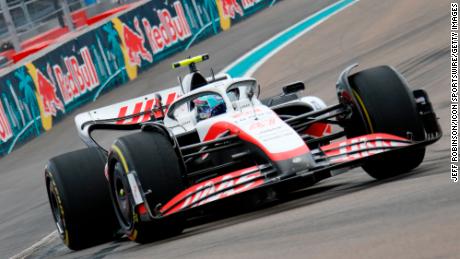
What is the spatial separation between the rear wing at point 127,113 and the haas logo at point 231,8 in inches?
612

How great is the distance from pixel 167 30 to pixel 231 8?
106 inches

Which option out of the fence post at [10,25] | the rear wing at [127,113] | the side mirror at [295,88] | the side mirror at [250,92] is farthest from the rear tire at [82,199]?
the fence post at [10,25]

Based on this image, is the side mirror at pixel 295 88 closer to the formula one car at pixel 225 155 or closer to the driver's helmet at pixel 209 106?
the formula one car at pixel 225 155

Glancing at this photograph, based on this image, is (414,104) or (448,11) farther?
(448,11)

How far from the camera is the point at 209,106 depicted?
1074 centimetres

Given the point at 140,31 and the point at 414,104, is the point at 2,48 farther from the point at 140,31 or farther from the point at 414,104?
the point at 414,104

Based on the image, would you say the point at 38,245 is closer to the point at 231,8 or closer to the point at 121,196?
the point at 121,196

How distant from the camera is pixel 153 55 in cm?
2614

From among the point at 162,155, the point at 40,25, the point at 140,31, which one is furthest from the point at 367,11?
the point at 162,155

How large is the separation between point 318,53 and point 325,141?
11.0 meters

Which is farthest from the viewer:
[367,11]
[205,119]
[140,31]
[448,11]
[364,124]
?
[140,31]

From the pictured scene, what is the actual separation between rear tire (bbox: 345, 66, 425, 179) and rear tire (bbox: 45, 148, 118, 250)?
2650 mm

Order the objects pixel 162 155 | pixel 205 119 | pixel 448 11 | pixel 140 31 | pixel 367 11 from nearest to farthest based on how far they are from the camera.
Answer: pixel 162 155, pixel 205 119, pixel 448 11, pixel 367 11, pixel 140 31

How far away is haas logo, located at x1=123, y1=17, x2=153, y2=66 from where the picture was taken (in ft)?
82.8
